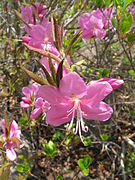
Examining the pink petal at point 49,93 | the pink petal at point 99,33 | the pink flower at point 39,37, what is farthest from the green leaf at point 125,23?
the pink petal at point 49,93

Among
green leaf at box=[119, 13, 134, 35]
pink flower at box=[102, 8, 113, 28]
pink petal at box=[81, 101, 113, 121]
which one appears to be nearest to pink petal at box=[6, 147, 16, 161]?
pink petal at box=[81, 101, 113, 121]

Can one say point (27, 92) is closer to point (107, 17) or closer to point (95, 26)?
point (95, 26)

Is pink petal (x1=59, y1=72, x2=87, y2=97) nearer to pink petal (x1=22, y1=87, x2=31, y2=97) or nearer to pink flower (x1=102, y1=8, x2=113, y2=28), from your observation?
pink petal (x1=22, y1=87, x2=31, y2=97)

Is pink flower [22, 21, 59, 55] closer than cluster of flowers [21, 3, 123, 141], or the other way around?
cluster of flowers [21, 3, 123, 141]

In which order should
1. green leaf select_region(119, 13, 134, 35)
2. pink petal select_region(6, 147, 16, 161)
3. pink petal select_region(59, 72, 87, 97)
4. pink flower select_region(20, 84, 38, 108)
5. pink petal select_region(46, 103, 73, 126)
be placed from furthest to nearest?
pink flower select_region(20, 84, 38, 108)
pink petal select_region(6, 147, 16, 161)
green leaf select_region(119, 13, 134, 35)
pink petal select_region(46, 103, 73, 126)
pink petal select_region(59, 72, 87, 97)

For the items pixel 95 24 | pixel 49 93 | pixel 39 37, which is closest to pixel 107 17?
pixel 95 24

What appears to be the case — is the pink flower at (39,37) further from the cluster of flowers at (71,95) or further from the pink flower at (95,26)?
the pink flower at (95,26)

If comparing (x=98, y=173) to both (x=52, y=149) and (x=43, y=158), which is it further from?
(x=52, y=149)
